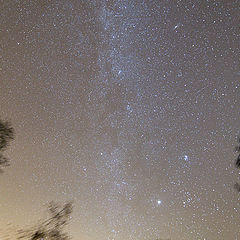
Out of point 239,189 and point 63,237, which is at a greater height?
point 63,237

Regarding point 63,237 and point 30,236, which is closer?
point 30,236

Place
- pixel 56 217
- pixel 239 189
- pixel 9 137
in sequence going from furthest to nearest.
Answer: pixel 239 189, pixel 56 217, pixel 9 137

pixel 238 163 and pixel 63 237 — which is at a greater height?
pixel 63 237

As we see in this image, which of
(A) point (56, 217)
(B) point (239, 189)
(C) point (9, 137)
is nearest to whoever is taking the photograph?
(C) point (9, 137)

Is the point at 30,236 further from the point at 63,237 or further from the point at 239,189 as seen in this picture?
the point at 239,189

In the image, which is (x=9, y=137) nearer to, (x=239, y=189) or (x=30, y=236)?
(x=30, y=236)

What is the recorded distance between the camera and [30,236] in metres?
5.33

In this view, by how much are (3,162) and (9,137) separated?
0.54 meters

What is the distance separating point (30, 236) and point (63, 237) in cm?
90

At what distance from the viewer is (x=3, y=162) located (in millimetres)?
5270

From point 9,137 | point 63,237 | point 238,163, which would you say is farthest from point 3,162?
point 238,163

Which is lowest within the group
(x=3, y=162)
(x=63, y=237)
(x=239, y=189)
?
(x=239, y=189)

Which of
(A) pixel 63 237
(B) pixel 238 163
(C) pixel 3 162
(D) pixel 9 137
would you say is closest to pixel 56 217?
(A) pixel 63 237

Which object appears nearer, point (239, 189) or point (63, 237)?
point (63, 237)
